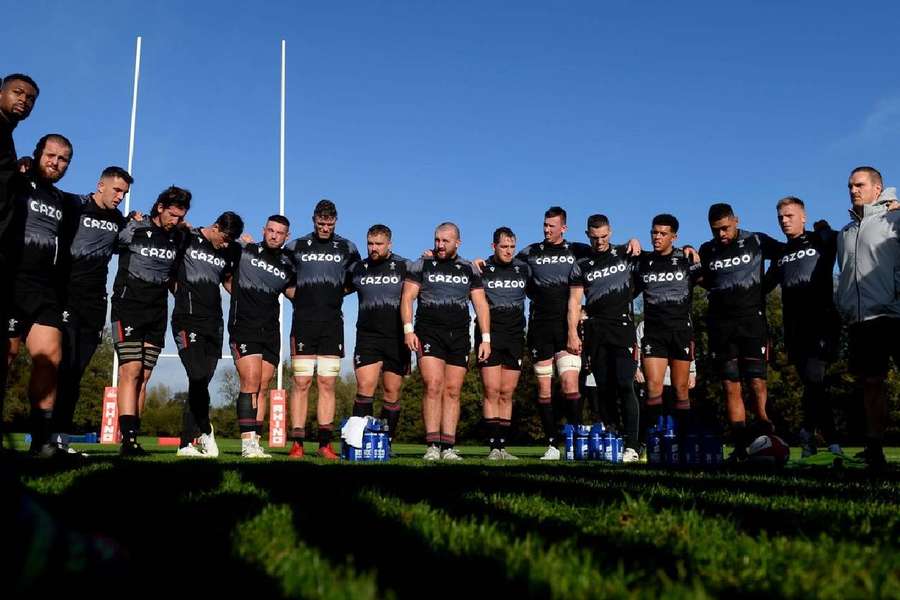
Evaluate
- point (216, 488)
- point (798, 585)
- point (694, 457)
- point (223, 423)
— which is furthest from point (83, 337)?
point (223, 423)

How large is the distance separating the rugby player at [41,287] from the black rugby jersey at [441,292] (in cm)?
425

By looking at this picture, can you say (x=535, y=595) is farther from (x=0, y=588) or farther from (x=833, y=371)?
(x=833, y=371)

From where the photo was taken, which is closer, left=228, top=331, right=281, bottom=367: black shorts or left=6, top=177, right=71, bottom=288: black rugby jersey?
left=6, top=177, right=71, bottom=288: black rugby jersey

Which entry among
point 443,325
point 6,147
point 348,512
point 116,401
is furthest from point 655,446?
point 116,401

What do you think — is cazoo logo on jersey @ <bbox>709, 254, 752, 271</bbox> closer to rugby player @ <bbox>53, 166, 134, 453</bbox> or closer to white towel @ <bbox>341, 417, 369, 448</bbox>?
white towel @ <bbox>341, 417, 369, 448</bbox>

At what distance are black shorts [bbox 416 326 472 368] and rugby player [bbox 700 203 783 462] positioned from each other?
3146mm

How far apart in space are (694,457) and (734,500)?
381 cm

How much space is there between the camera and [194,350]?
28.9ft

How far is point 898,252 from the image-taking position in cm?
668

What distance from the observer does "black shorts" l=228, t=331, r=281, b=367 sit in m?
9.06

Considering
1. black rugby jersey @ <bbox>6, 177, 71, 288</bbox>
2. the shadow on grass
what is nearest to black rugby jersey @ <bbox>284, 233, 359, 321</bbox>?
black rugby jersey @ <bbox>6, 177, 71, 288</bbox>

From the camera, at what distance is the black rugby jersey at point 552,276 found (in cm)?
985

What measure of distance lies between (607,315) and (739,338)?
64.7 inches

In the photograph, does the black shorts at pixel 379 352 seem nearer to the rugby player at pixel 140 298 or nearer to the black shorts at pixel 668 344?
the rugby player at pixel 140 298
